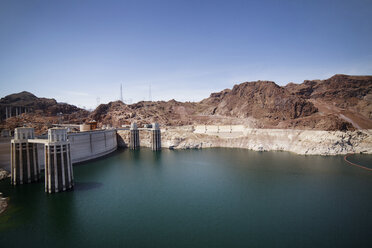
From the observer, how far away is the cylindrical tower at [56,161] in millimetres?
21078

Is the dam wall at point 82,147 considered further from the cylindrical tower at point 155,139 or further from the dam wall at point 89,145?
the cylindrical tower at point 155,139

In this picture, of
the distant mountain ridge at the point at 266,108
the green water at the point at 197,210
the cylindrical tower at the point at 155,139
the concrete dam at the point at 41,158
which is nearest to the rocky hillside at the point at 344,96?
the distant mountain ridge at the point at 266,108

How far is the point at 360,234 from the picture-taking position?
15.1 m

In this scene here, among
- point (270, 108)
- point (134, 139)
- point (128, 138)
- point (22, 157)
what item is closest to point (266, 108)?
point (270, 108)

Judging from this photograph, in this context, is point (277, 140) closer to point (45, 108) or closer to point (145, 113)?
point (145, 113)

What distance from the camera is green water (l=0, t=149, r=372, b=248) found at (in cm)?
1454

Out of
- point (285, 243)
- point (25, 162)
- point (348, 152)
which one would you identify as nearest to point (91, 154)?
point (25, 162)

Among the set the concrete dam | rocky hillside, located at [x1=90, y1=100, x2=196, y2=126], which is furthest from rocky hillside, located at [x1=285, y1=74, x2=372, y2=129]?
the concrete dam

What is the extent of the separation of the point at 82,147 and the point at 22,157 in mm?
14514

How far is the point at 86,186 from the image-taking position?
81.2 ft

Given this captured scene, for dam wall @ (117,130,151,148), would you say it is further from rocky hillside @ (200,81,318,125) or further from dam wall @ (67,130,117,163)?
rocky hillside @ (200,81,318,125)

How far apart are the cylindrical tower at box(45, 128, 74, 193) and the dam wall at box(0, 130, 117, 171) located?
38.3 ft

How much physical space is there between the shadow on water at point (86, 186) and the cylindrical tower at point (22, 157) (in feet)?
18.0

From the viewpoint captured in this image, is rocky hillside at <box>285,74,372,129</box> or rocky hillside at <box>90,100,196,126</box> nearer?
rocky hillside at <box>285,74,372,129</box>
